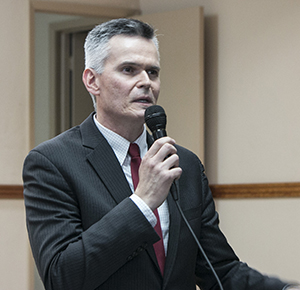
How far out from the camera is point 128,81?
1.71 meters

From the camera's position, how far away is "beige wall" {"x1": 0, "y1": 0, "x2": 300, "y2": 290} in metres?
3.50

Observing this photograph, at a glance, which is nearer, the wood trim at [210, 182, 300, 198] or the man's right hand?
the man's right hand

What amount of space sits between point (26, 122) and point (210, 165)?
1.44 meters

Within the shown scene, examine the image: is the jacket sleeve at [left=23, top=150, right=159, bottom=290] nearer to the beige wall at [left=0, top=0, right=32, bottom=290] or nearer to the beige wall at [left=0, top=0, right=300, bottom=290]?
the beige wall at [left=0, top=0, right=300, bottom=290]

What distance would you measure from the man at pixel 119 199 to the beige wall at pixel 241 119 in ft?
6.00

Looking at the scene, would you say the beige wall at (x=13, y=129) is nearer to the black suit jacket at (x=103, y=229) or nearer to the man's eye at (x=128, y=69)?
the black suit jacket at (x=103, y=229)

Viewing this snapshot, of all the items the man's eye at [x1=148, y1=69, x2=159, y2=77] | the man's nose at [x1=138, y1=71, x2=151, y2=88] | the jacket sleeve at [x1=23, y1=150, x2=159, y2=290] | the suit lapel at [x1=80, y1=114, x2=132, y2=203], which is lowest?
the jacket sleeve at [x1=23, y1=150, x2=159, y2=290]

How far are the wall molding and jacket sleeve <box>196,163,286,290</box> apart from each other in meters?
1.80

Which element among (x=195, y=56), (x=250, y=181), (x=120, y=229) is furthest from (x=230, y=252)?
(x=195, y=56)

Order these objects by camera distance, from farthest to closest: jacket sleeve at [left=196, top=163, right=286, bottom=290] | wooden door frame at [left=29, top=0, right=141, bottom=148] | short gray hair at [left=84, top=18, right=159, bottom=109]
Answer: wooden door frame at [left=29, top=0, right=141, bottom=148], short gray hair at [left=84, top=18, right=159, bottom=109], jacket sleeve at [left=196, top=163, right=286, bottom=290]

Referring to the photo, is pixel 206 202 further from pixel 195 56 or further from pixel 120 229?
pixel 195 56

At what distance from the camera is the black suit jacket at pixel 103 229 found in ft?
4.61

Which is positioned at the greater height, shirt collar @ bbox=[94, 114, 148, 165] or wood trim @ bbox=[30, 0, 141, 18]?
wood trim @ bbox=[30, 0, 141, 18]

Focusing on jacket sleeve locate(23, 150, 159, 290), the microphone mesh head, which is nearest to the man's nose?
the microphone mesh head
